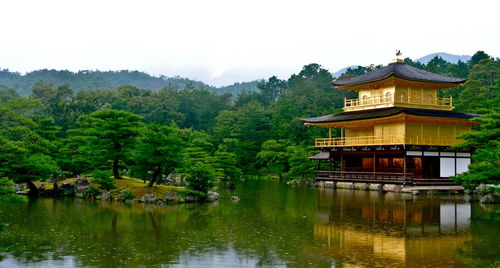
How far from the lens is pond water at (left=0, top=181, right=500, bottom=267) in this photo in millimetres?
13758

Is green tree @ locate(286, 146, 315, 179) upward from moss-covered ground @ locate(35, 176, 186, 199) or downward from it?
upward

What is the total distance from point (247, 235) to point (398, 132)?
2668cm

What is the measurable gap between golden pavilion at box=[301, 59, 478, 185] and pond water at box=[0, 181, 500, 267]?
40.3 ft

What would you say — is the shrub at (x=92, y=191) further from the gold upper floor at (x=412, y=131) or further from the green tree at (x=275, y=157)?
the green tree at (x=275, y=157)

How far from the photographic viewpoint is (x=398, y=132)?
41.1m

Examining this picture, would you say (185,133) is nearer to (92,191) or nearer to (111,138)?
(111,138)

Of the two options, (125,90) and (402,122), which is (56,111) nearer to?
(125,90)

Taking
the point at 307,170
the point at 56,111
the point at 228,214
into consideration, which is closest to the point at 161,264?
the point at 228,214

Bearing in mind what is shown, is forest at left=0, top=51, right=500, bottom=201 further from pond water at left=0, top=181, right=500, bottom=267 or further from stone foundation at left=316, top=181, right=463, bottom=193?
stone foundation at left=316, top=181, right=463, bottom=193

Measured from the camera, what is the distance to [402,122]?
1599 inches

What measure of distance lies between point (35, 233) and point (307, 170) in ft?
Answer: 112

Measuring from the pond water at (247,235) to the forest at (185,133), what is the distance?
208 centimetres

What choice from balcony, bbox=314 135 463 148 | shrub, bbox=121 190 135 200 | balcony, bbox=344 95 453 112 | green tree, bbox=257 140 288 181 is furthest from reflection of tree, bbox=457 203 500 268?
green tree, bbox=257 140 288 181

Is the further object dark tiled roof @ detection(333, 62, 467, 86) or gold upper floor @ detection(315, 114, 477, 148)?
dark tiled roof @ detection(333, 62, 467, 86)
